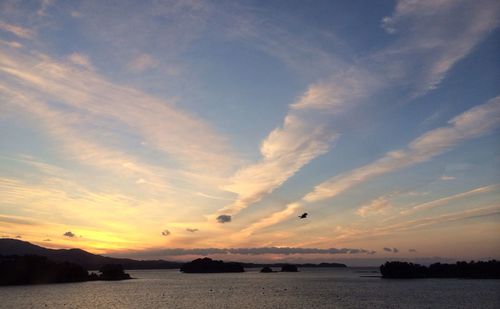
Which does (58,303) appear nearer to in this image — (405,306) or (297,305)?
(297,305)

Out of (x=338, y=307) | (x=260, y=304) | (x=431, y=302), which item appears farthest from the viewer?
(x=431, y=302)

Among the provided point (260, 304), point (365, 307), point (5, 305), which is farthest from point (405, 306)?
point (5, 305)

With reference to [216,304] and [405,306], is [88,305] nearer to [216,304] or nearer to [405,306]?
[216,304]

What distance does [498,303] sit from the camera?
427 ft

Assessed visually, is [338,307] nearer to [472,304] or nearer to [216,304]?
[216,304]

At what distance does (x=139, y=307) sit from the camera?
116062mm

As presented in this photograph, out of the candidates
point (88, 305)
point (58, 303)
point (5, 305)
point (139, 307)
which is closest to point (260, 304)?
point (139, 307)

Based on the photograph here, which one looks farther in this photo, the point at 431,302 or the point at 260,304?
the point at 431,302

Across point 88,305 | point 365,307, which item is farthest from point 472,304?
point 88,305

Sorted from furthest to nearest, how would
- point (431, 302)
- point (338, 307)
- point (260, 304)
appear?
1. point (431, 302)
2. point (260, 304)
3. point (338, 307)

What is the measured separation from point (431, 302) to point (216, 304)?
223 ft

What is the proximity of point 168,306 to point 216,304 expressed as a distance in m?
13.9

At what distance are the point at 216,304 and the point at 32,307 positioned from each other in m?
50.6

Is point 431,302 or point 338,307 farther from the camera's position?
point 431,302
